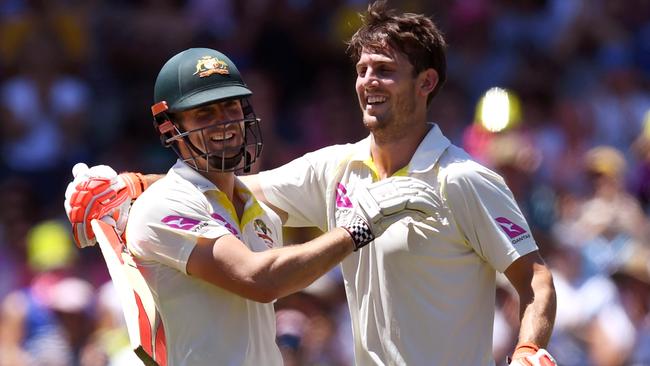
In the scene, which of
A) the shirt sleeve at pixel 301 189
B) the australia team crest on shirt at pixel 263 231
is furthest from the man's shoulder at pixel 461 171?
the australia team crest on shirt at pixel 263 231

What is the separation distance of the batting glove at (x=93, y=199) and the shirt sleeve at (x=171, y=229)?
1.27 ft

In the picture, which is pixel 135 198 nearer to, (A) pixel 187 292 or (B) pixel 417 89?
(A) pixel 187 292

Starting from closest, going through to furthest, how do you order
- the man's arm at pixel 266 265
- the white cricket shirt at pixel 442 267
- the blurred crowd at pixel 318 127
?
1. the man's arm at pixel 266 265
2. the white cricket shirt at pixel 442 267
3. the blurred crowd at pixel 318 127

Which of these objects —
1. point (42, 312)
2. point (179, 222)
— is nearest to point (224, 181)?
point (179, 222)

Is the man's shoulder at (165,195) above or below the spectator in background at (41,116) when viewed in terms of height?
above

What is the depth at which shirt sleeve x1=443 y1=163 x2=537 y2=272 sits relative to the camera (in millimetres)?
5469

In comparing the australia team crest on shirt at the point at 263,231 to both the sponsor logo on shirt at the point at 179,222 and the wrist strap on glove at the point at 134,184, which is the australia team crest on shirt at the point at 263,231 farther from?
the wrist strap on glove at the point at 134,184

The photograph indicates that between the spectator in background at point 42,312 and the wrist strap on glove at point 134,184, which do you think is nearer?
the wrist strap on glove at point 134,184

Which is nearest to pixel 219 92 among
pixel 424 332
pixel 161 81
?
pixel 161 81

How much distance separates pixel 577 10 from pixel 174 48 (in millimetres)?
3398

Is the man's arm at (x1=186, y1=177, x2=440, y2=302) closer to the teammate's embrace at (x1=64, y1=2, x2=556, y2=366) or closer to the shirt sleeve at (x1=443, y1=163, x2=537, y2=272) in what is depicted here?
the teammate's embrace at (x1=64, y1=2, x2=556, y2=366)

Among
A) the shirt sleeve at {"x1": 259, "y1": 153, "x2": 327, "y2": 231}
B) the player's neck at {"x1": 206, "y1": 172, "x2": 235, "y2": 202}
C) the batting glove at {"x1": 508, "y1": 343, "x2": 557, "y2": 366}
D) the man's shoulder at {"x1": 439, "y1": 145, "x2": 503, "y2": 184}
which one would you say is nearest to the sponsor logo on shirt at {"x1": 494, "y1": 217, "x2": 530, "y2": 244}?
the man's shoulder at {"x1": 439, "y1": 145, "x2": 503, "y2": 184}

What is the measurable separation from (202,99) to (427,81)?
96cm

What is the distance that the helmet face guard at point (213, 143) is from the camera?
547 cm
